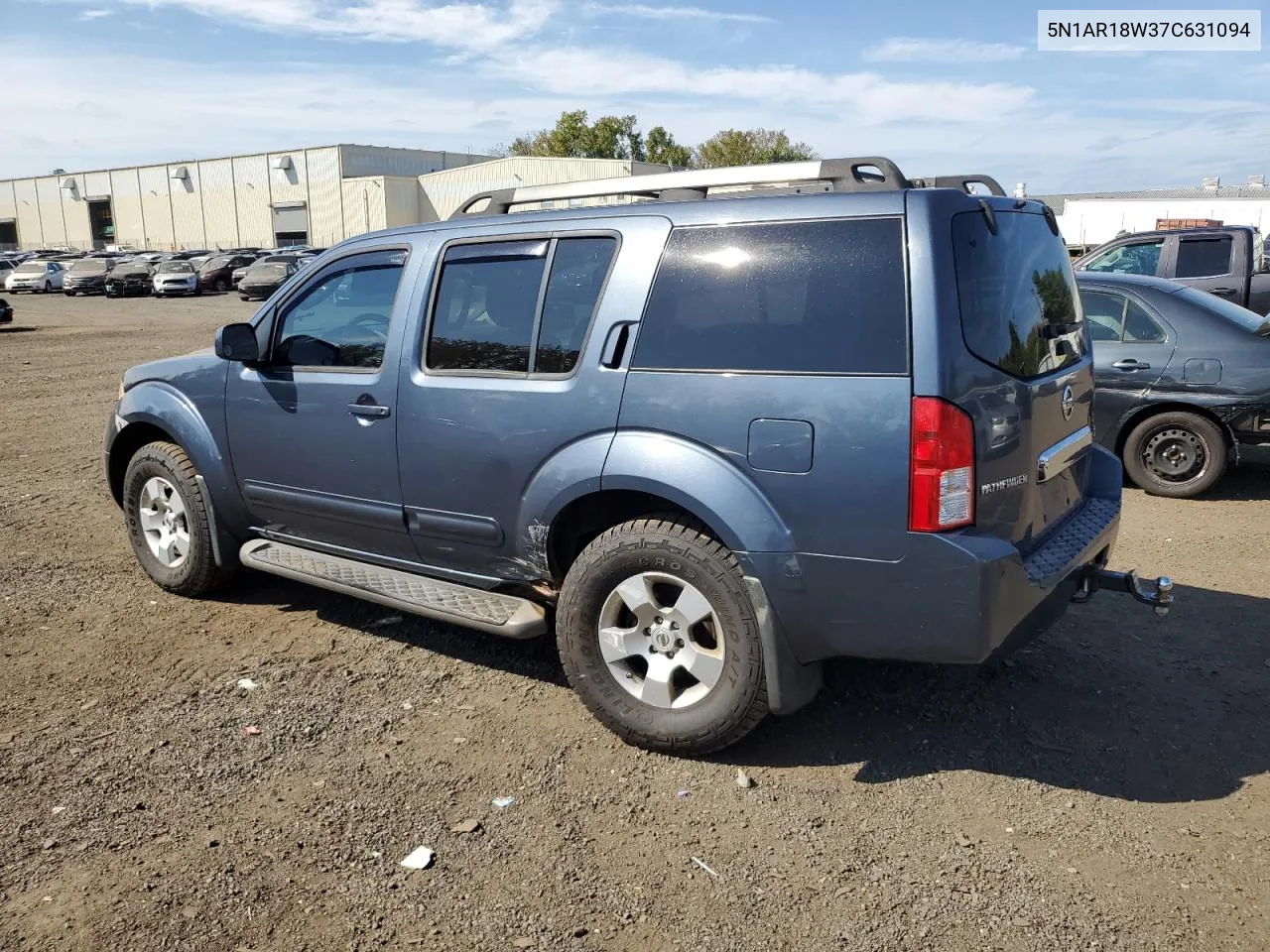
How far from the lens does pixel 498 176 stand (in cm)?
5953

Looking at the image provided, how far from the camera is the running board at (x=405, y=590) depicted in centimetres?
398

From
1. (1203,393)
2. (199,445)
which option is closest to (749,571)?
(199,445)

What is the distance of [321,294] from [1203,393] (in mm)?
5838

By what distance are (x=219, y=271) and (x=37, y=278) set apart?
8.91 meters

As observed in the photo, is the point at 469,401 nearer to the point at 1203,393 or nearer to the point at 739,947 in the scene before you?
the point at 739,947

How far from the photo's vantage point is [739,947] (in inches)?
106

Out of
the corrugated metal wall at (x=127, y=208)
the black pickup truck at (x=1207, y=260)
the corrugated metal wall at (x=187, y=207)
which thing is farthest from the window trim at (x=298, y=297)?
the corrugated metal wall at (x=127, y=208)

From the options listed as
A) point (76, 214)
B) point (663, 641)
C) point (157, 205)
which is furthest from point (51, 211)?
point (663, 641)

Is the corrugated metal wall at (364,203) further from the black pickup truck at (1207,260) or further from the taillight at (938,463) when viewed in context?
the taillight at (938,463)

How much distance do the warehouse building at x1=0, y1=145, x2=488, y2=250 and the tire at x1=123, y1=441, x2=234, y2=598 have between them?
58.3 m

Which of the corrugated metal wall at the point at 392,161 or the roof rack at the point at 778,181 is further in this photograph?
the corrugated metal wall at the point at 392,161

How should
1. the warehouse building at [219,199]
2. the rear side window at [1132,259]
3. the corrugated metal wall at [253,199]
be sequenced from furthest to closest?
the corrugated metal wall at [253,199] < the warehouse building at [219,199] < the rear side window at [1132,259]

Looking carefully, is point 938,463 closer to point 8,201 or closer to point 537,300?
point 537,300

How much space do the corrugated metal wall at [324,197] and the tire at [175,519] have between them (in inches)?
2474
